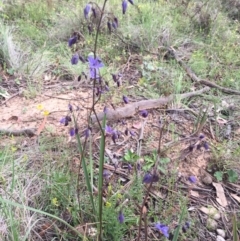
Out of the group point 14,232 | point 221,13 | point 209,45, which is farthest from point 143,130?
point 221,13

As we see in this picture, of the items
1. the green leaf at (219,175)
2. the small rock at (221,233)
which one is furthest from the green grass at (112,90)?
the small rock at (221,233)

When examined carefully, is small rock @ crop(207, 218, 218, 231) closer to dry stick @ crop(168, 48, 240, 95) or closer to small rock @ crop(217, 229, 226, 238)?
small rock @ crop(217, 229, 226, 238)

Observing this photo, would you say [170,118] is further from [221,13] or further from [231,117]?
[221,13]

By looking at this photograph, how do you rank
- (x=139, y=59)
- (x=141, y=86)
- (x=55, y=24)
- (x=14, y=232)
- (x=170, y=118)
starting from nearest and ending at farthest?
(x=14, y=232)
(x=170, y=118)
(x=141, y=86)
(x=139, y=59)
(x=55, y=24)

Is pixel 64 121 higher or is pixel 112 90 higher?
pixel 64 121

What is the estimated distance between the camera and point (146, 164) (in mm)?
2215

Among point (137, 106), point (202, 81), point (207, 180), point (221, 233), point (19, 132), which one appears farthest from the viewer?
point (202, 81)

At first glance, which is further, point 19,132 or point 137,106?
point 137,106

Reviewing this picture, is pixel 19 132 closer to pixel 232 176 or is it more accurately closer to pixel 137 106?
pixel 137 106

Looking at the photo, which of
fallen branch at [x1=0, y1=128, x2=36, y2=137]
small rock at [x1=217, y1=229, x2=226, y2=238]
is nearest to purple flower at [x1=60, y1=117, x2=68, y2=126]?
fallen branch at [x1=0, y1=128, x2=36, y2=137]

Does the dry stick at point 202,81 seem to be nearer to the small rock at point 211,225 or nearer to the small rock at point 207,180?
the small rock at point 207,180

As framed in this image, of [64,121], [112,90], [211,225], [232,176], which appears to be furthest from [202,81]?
[64,121]

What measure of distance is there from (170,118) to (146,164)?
0.65m

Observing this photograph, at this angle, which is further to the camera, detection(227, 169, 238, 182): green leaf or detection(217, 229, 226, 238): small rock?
detection(227, 169, 238, 182): green leaf
